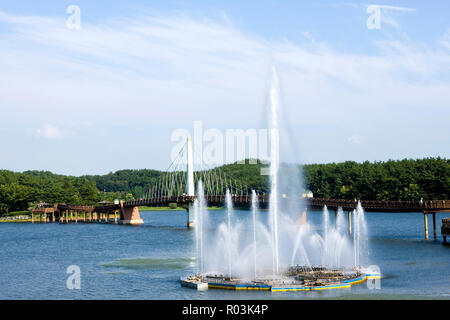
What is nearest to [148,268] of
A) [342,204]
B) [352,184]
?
[342,204]

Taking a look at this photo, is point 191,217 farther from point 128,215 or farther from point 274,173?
point 274,173

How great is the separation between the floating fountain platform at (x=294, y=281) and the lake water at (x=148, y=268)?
722 millimetres

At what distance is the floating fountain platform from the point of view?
40.0m

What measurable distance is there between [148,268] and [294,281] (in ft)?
56.7

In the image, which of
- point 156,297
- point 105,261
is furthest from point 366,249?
point 156,297

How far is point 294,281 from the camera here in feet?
136

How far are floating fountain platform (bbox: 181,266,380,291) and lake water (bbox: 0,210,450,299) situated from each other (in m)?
0.72

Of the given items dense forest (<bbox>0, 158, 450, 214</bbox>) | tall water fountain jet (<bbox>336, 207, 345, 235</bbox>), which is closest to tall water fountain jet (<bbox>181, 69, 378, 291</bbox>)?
tall water fountain jet (<bbox>336, 207, 345, 235</bbox>)

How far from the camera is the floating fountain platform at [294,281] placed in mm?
40000

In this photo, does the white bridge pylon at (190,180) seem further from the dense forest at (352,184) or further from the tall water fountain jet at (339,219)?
the tall water fountain jet at (339,219)

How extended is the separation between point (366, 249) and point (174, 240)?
30312 mm

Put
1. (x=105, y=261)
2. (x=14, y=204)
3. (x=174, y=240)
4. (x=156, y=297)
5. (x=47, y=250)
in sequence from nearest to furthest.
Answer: (x=156, y=297), (x=105, y=261), (x=47, y=250), (x=174, y=240), (x=14, y=204)

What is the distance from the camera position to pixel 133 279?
1919 inches
